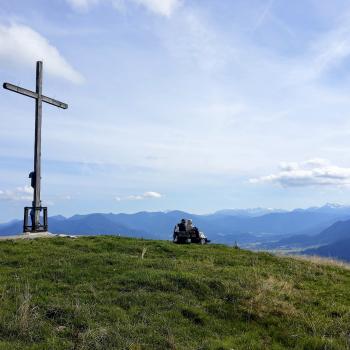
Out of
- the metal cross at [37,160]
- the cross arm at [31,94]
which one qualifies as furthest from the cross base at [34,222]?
the cross arm at [31,94]

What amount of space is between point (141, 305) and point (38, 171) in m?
15.4

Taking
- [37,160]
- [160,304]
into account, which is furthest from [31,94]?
[160,304]

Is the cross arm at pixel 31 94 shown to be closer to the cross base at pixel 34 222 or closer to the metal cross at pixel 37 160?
the metal cross at pixel 37 160

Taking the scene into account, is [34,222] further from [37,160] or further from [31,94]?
[31,94]

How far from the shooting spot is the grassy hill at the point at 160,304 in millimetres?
9953

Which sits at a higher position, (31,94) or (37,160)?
(31,94)

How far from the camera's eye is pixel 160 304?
1186 cm

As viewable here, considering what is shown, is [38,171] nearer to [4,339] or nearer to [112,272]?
[112,272]

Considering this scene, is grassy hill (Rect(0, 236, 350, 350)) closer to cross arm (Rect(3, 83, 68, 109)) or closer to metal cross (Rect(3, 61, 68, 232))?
metal cross (Rect(3, 61, 68, 232))

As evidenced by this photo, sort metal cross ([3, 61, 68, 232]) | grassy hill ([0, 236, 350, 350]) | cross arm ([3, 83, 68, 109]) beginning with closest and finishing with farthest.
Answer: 1. grassy hill ([0, 236, 350, 350])
2. cross arm ([3, 83, 68, 109])
3. metal cross ([3, 61, 68, 232])

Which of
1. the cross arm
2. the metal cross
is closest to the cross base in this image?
the metal cross

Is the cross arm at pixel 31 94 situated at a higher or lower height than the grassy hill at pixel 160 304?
higher

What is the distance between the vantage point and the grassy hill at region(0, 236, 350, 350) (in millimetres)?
9953

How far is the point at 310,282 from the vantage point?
1612 centimetres
